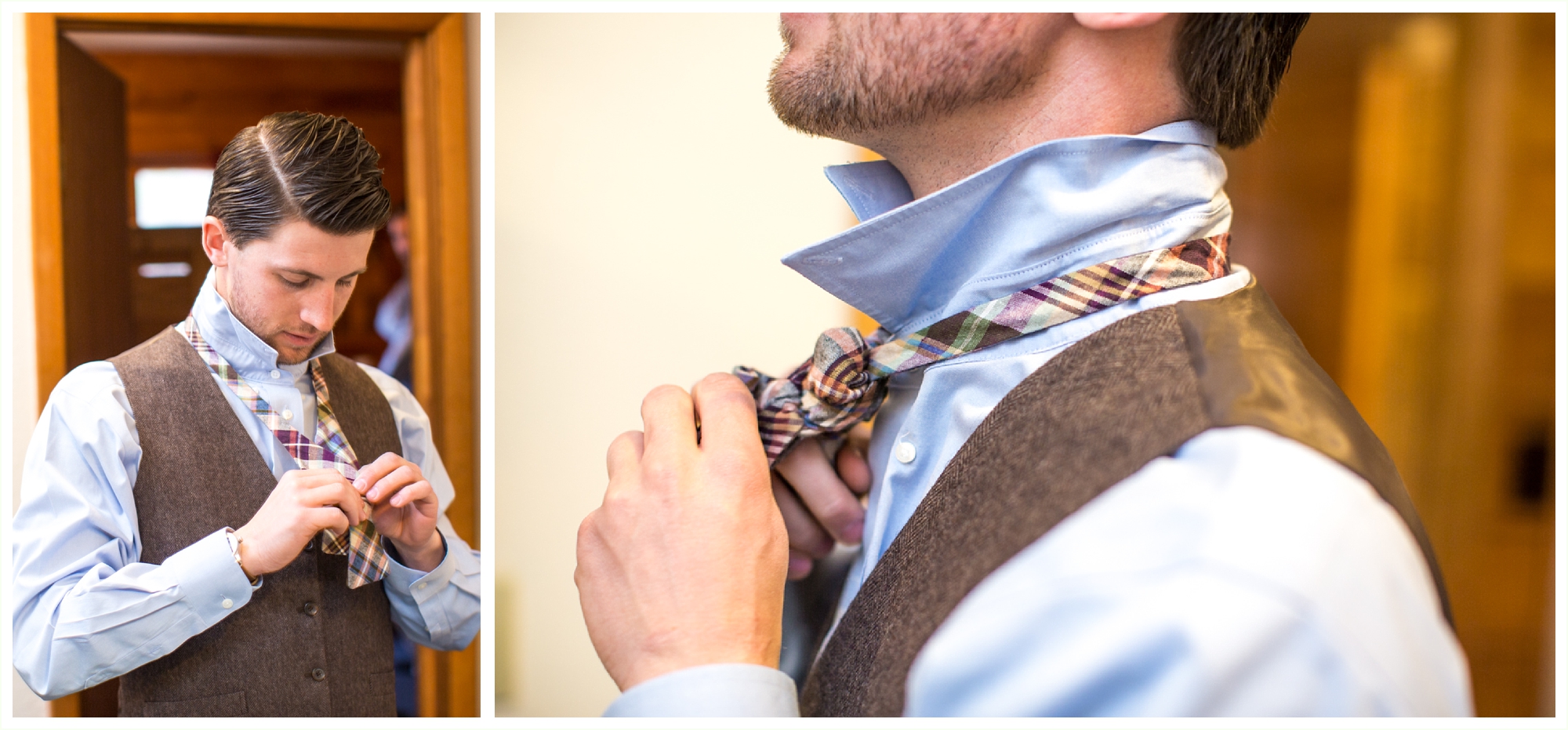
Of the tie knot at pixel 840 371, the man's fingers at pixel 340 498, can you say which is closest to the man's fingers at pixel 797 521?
the tie knot at pixel 840 371

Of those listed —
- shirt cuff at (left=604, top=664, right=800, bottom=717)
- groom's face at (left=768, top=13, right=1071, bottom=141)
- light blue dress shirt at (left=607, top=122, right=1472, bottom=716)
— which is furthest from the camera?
groom's face at (left=768, top=13, right=1071, bottom=141)

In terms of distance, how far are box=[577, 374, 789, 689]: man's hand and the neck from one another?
0.94 ft

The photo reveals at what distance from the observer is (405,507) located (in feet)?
2.04

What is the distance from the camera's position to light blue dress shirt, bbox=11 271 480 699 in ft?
1.78

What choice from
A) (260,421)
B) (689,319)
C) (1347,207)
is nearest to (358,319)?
(260,421)

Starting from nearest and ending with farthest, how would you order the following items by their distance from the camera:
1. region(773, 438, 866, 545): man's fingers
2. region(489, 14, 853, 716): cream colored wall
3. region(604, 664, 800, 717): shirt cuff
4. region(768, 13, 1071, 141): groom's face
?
region(604, 664, 800, 717): shirt cuff → region(768, 13, 1071, 141): groom's face → region(773, 438, 866, 545): man's fingers → region(489, 14, 853, 716): cream colored wall

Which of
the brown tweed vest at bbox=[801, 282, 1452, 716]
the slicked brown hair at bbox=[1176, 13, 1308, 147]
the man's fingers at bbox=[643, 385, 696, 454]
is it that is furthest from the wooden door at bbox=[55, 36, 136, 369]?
the slicked brown hair at bbox=[1176, 13, 1308, 147]

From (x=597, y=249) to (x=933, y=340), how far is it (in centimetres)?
52

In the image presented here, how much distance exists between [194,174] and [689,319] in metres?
0.58

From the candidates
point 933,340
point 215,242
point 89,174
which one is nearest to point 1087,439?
point 933,340

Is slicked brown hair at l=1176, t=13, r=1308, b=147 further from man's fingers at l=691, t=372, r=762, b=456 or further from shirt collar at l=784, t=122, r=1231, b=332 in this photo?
man's fingers at l=691, t=372, r=762, b=456

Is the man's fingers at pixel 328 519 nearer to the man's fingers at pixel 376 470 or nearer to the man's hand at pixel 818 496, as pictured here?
the man's fingers at pixel 376 470

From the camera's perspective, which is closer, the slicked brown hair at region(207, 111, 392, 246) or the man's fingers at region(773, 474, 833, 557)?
the slicked brown hair at region(207, 111, 392, 246)

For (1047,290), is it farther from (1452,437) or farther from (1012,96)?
(1452,437)
